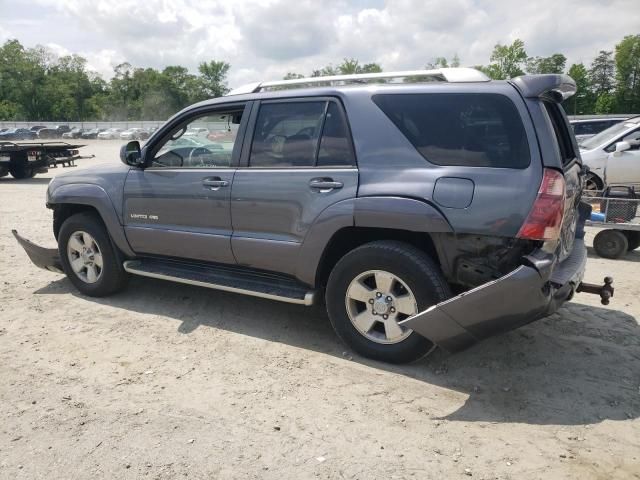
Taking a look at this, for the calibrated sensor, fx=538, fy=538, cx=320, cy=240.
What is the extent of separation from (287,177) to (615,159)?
8.38 metres

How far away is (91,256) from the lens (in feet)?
17.2

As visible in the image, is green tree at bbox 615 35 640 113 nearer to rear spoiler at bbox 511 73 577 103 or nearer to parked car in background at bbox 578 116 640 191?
parked car in background at bbox 578 116 640 191

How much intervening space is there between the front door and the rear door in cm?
16

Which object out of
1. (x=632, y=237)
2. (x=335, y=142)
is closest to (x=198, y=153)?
(x=335, y=142)

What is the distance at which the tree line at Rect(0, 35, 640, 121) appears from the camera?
7312 cm

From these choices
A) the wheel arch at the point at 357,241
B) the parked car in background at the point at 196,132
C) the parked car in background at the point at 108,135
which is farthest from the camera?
the parked car in background at the point at 108,135

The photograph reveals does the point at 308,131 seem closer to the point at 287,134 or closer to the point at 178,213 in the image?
the point at 287,134

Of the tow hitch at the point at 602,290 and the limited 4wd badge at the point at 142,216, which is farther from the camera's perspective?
the limited 4wd badge at the point at 142,216

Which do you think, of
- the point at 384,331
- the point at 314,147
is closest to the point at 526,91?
the point at 314,147

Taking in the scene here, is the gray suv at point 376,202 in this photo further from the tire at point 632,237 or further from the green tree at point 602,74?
the green tree at point 602,74

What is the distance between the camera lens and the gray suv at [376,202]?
3273mm

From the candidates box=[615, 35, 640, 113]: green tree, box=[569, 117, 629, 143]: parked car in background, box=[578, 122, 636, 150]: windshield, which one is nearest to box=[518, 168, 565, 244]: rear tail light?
box=[578, 122, 636, 150]: windshield

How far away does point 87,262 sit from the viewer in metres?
5.28

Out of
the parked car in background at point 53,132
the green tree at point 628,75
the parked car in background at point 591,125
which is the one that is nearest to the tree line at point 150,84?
the green tree at point 628,75
